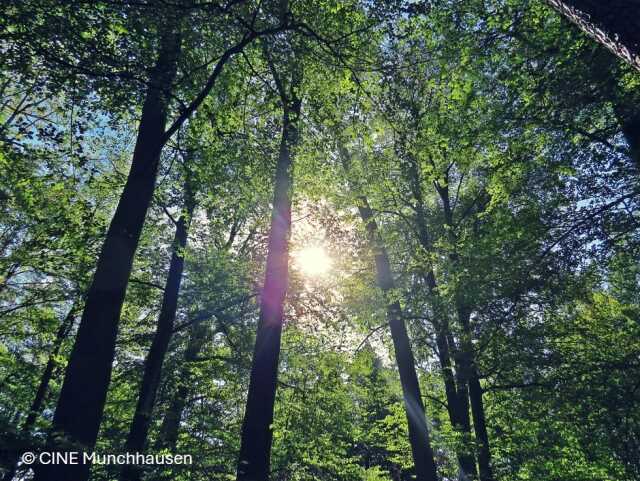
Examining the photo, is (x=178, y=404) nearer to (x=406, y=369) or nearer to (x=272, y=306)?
(x=406, y=369)

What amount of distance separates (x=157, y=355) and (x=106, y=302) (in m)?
6.03

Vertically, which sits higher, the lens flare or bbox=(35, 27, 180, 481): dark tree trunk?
the lens flare

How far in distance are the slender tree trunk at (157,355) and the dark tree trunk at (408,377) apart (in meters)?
5.58

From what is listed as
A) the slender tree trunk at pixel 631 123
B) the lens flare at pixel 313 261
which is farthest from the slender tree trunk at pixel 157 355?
the slender tree trunk at pixel 631 123

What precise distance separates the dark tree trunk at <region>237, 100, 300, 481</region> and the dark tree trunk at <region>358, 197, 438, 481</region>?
297cm

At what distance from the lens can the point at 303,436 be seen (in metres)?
10.5

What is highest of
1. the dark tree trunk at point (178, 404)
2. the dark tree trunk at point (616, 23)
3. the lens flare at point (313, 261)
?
the lens flare at point (313, 261)

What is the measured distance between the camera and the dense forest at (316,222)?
17.3 ft

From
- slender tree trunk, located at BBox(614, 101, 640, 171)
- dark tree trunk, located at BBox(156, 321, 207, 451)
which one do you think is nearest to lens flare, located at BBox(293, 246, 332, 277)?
dark tree trunk, located at BBox(156, 321, 207, 451)

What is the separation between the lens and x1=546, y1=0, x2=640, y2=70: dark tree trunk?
2.57 meters

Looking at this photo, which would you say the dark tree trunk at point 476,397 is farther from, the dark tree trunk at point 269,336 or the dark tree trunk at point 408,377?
the dark tree trunk at point 269,336

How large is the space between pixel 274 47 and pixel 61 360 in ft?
36.0

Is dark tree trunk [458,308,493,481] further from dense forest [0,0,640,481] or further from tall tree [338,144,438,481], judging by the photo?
tall tree [338,144,438,481]

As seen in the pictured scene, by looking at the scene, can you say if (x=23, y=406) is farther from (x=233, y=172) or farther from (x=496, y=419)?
(x=496, y=419)
